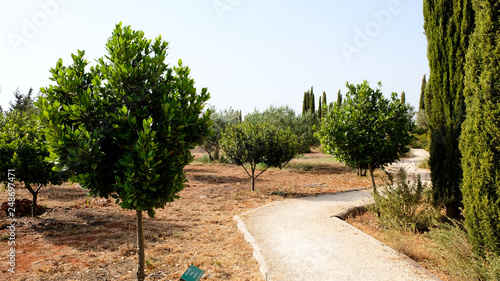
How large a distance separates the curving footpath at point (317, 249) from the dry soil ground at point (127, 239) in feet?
1.38

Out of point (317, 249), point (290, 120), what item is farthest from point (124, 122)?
point (290, 120)

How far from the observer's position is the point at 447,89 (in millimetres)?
7133

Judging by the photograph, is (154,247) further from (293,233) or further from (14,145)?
(14,145)

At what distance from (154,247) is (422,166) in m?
18.6

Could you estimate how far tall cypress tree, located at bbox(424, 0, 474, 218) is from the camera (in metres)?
6.82

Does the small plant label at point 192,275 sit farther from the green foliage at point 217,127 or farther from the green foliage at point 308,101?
the green foliage at point 308,101

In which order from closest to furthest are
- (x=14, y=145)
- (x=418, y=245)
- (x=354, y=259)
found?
(x=354, y=259) < (x=418, y=245) < (x=14, y=145)

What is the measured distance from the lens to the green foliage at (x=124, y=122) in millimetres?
3562

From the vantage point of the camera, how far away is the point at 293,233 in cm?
710

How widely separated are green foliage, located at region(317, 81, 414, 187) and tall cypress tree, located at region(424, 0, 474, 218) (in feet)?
2.79

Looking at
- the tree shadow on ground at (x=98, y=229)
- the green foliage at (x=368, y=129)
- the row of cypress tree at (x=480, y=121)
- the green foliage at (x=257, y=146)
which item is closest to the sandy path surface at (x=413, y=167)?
the green foliage at (x=368, y=129)

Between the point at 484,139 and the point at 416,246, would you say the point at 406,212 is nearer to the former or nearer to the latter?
the point at 416,246

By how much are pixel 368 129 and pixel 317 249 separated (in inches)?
160

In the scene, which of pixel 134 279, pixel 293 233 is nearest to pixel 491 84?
pixel 293 233
